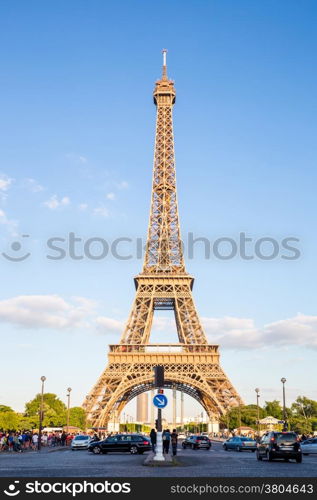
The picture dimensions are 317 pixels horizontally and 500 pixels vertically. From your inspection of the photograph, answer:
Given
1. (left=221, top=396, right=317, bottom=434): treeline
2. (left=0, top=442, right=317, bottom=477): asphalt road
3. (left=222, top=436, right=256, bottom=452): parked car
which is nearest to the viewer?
(left=0, top=442, right=317, bottom=477): asphalt road

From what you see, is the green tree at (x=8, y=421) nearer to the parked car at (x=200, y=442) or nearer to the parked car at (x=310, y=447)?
the parked car at (x=200, y=442)

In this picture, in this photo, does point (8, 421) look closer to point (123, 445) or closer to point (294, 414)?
point (294, 414)

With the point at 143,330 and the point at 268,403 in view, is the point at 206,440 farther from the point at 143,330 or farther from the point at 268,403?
the point at 268,403

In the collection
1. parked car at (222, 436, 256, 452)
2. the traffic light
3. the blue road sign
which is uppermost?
the traffic light

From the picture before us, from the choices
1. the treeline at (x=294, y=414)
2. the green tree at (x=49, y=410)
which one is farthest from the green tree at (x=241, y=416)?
the green tree at (x=49, y=410)

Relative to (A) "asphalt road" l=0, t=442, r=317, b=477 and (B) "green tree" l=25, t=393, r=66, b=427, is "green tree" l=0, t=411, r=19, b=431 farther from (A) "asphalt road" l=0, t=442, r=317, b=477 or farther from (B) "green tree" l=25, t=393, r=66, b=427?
(A) "asphalt road" l=0, t=442, r=317, b=477

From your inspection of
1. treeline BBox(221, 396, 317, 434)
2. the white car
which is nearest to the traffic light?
the white car

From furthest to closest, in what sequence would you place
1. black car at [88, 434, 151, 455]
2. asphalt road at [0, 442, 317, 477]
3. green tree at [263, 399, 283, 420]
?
green tree at [263, 399, 283, 420] → black car at [88, 434, 151, 455] → asphalt road at [0, 442, 317, 477]

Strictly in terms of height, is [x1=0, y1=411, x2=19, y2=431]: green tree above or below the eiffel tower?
below
